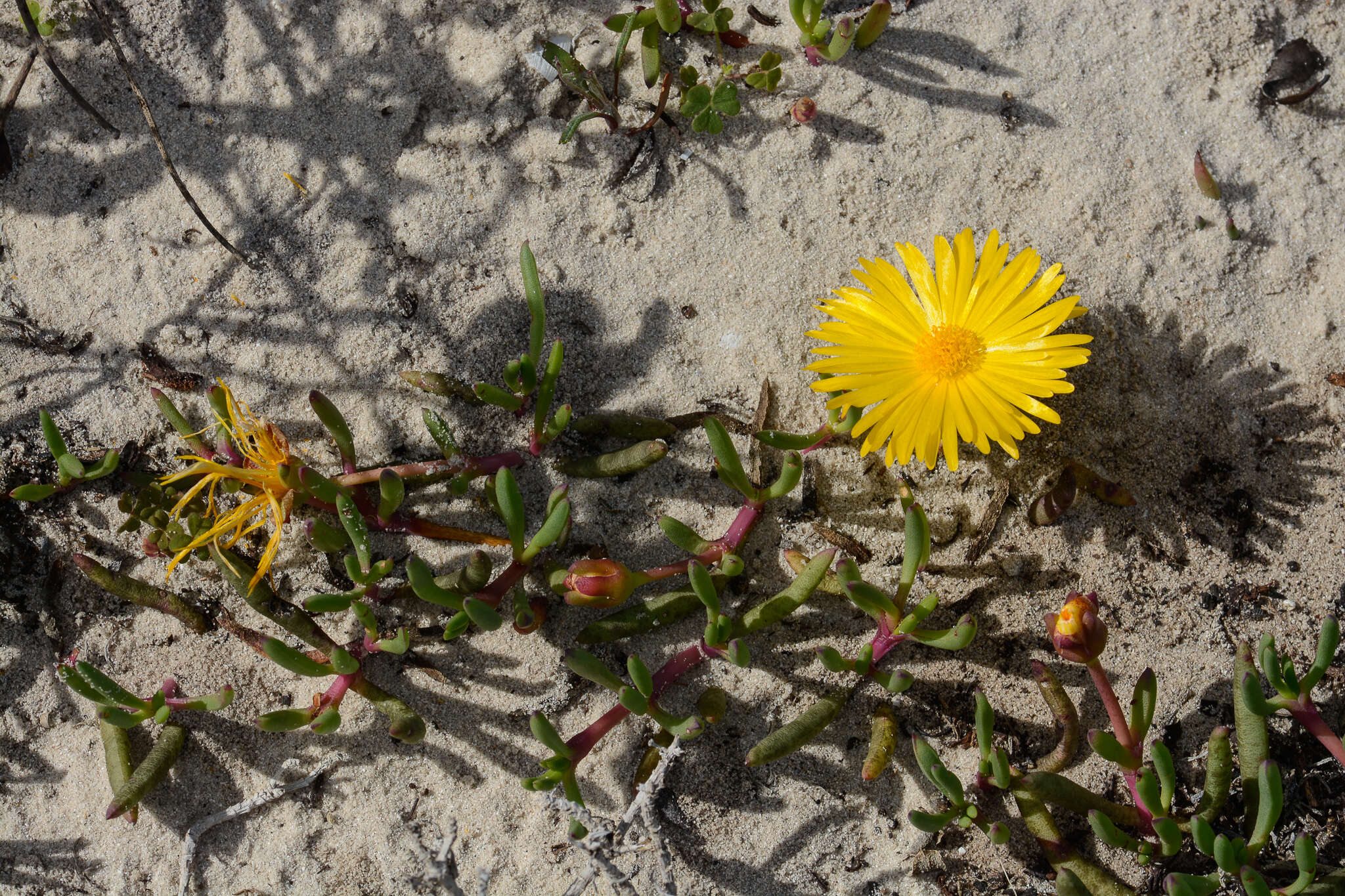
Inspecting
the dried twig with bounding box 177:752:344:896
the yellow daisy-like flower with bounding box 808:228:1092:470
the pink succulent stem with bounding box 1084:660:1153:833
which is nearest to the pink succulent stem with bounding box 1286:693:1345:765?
the pink succulent stem with bounding box 1084:660:1153:833

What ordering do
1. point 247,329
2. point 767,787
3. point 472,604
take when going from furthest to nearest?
point 247,329 < point 767,787 < point 472,604

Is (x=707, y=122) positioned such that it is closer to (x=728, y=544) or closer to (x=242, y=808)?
(x=728, y=544)

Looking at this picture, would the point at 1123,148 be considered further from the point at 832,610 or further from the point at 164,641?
the point at 164,641

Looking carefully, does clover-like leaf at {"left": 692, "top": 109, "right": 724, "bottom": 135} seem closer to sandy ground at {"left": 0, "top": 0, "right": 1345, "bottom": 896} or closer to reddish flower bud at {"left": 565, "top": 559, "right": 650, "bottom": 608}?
sandy ground at {"left": 0, "top": 0, "right": 1345, "bottom": 896}

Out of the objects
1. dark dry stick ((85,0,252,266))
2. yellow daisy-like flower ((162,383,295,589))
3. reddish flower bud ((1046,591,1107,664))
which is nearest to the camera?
reddish flower bud ((1046,591,1107,664))

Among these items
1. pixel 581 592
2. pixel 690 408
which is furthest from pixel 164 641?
pixel 690 408
